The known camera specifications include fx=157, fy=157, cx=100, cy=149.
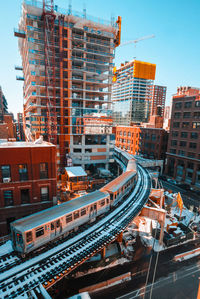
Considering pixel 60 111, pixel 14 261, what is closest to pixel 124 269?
pixel 14 261

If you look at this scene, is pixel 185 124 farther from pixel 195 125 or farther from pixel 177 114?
pixel 177 114

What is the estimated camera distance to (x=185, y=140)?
177 feet

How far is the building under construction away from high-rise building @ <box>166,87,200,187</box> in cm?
2372

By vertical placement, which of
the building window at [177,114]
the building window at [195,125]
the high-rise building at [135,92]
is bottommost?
the building window at [195,125]

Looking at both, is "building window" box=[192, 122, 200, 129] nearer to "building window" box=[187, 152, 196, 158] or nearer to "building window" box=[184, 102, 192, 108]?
"building window" box=[184, 102, 192, 108]

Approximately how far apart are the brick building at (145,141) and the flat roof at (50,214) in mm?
49183

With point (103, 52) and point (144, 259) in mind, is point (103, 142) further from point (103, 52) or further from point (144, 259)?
point (144, 259)

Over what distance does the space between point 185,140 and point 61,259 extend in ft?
173

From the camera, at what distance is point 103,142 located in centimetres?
5494

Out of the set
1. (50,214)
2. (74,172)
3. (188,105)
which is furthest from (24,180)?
(188,105)

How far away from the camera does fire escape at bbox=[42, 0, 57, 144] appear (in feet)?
138

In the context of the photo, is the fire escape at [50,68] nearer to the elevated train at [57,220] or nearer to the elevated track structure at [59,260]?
the elevated train at [57,220]

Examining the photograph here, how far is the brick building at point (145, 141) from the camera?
6538 cm

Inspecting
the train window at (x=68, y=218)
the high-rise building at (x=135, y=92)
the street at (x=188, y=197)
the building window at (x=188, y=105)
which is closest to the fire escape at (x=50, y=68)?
the train window at (x=68, y=218)
